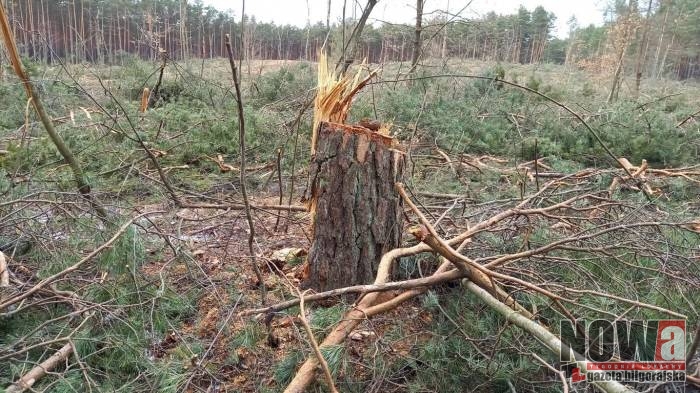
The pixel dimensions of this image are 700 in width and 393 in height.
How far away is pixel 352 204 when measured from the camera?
233 cm

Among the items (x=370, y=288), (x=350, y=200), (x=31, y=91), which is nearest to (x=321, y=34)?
(x=31, y=91)

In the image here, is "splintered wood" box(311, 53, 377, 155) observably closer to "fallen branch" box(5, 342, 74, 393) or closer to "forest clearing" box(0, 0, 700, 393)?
"forest clearing" box(0, 0, 700, 393)

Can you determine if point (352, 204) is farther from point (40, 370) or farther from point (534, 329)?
point (40, 370)

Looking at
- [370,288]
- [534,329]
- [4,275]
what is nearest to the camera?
[534,329]

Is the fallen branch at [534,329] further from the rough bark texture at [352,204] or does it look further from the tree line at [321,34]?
the tree line at [321,34]

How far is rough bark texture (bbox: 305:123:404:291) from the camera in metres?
2.30

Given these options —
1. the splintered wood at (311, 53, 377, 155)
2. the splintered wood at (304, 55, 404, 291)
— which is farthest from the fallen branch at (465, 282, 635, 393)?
the splintered wood at (311, 53, 377, 155)

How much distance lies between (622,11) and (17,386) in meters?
17.6

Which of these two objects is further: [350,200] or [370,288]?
[350,200]

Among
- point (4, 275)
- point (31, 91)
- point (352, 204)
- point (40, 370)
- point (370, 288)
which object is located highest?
point (31, 91)

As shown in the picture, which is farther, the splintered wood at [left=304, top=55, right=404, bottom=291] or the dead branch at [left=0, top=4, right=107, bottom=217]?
the dead branch at [left=0, top=4, right=107, bottom=217]

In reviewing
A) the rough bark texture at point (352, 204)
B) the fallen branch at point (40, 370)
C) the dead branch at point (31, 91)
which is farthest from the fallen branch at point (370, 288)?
the dead branch at point (31, 91)

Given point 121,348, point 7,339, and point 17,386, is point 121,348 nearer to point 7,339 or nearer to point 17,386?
point 17,386

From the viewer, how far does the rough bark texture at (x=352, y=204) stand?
2.30 meters
